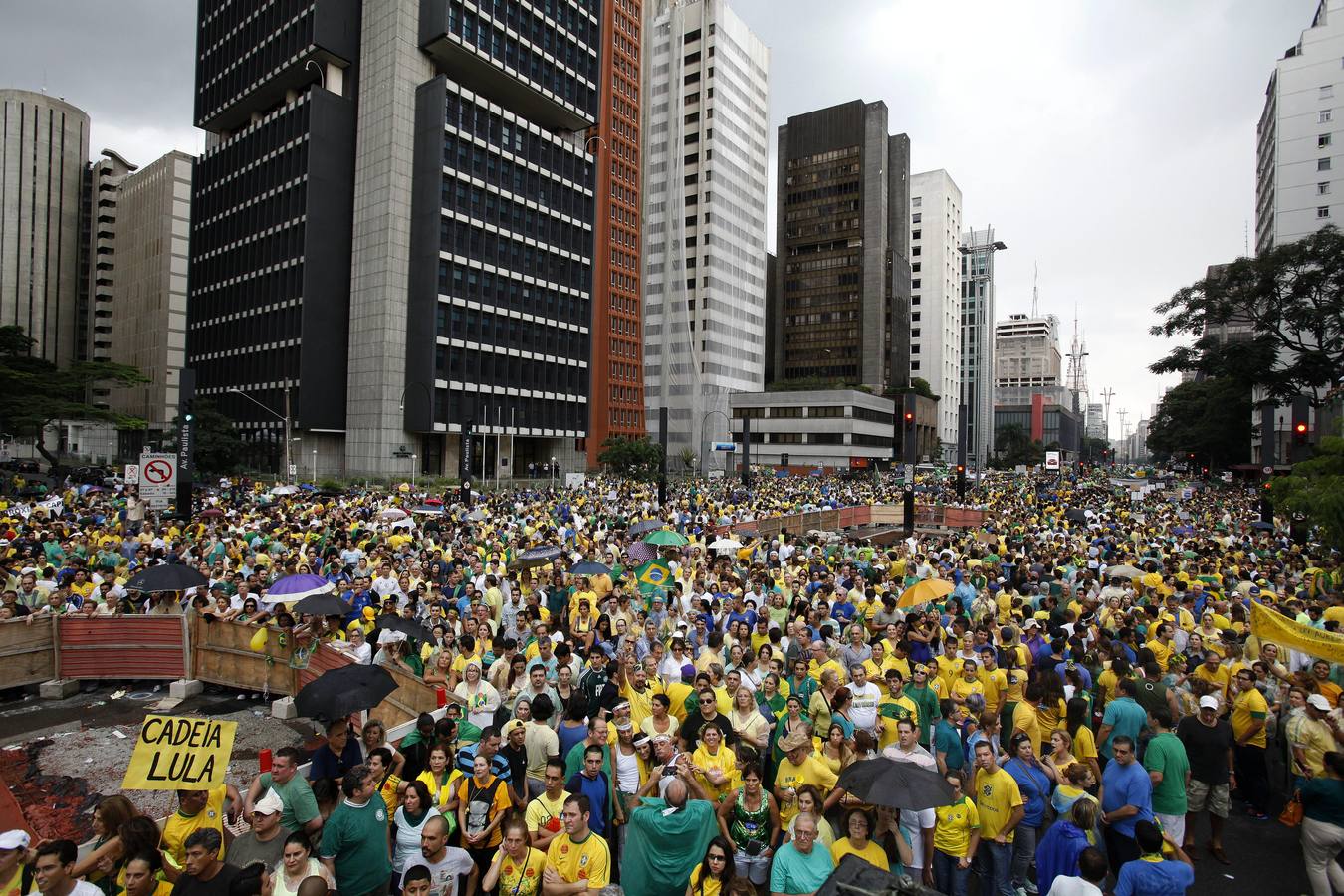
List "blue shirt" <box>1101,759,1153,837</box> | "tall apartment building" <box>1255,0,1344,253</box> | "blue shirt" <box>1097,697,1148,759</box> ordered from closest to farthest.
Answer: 1. "blue shirt" <box>1101,759,1153,837</box>
2. "blue shirt" <box>1097,697,1148,759</box>
3. "tall apartment building" <box>1255,0,1344,253</box>

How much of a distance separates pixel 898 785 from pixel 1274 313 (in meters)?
62.8

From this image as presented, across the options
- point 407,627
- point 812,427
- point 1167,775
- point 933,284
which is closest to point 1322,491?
point 1167,775

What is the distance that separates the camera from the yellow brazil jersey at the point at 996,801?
5895 mm

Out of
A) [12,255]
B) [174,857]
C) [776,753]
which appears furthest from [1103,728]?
[12,255]

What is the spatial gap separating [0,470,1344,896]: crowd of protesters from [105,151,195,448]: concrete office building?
93946mm

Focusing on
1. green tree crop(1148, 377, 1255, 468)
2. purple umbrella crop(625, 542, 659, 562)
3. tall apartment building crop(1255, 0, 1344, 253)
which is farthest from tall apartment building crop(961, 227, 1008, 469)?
purple umbrella crop(625, 542, 659, 562)

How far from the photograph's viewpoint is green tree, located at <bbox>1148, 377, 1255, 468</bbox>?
67188mm

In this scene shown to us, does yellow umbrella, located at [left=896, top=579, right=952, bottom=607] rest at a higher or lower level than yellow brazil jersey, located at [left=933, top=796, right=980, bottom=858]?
higher

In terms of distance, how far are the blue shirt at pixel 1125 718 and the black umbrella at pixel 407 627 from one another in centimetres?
778

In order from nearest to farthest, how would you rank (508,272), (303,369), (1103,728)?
(1103,728)
(303,369)
(508,272)

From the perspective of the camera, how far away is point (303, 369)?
206 feet

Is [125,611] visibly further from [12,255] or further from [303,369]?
[12,255]

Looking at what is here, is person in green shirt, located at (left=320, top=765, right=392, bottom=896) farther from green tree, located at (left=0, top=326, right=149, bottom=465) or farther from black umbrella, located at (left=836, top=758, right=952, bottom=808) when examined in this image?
green tree, located at (left=0, top=326, right=149, bottom=465)

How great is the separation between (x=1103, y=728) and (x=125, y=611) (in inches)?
565
